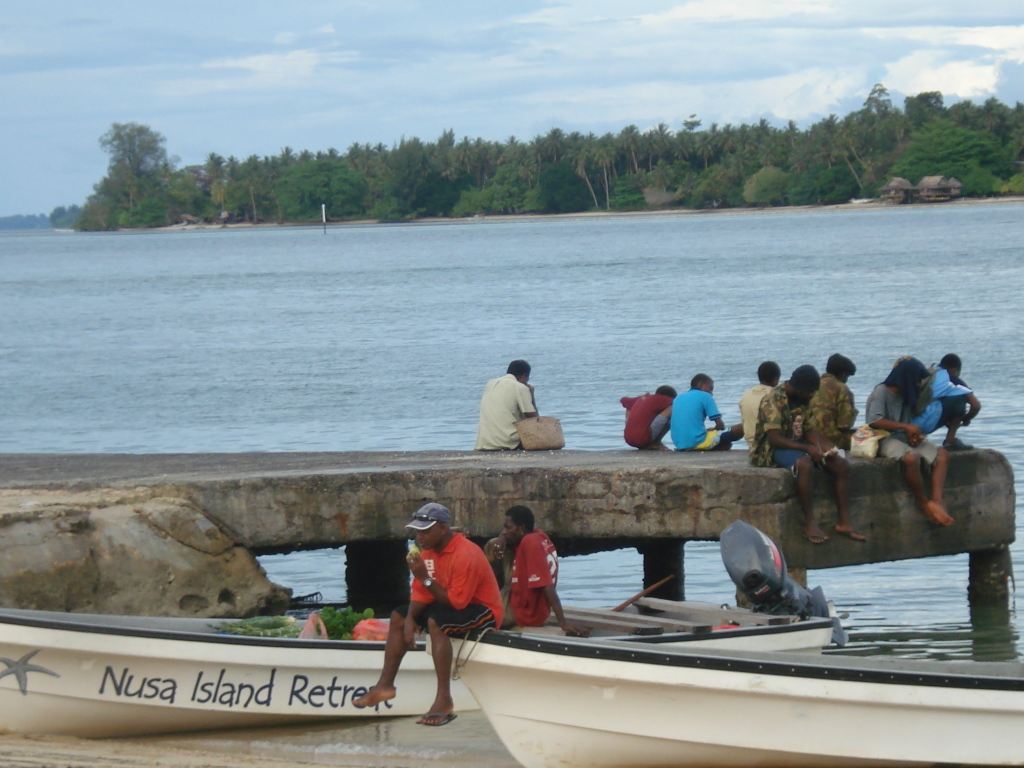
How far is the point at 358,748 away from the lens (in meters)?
10.7

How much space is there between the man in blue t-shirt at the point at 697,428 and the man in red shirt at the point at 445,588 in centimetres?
638

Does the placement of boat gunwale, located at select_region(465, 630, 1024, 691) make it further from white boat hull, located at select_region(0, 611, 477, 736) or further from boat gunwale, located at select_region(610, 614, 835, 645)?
white boat hull, located at select_region(0, 611, 477, 736)

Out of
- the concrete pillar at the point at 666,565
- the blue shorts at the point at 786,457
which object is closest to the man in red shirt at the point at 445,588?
the blue shorts at the point at 786,457

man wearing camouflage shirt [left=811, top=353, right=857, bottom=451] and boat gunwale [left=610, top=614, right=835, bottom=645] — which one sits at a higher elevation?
man wearing camouflage shirt [left=811, top=353, right=857, bottom=451]

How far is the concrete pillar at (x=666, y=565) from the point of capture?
16.0m

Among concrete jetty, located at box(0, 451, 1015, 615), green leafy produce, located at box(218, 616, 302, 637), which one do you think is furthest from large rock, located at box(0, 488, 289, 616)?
green leafy produce, located at box(218, 616, 302, 637)

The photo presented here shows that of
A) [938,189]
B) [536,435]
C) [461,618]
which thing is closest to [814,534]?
[536,435]

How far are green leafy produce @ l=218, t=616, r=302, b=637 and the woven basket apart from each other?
15.5ft

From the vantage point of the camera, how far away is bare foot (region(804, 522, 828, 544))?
44.2 feet

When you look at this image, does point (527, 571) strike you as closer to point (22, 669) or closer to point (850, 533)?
point (22, 669)

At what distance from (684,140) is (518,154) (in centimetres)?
1917

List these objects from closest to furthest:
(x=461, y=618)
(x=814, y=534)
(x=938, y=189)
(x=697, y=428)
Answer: (x=461, y=618) < (x=814, y=534) < (x=697, y=428) < (x=938, y=189)

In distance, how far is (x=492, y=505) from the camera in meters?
14.1

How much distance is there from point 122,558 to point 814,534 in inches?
209
